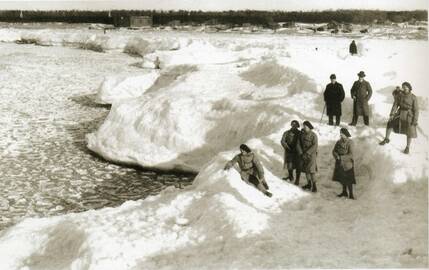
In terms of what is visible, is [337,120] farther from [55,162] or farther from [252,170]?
[55,162]

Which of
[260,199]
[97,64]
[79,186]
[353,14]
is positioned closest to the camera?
[260,199]

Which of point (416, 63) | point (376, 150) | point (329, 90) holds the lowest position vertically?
point (376, 150)

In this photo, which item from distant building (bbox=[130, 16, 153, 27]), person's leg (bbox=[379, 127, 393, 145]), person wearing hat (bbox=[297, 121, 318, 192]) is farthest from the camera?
distant building (bbox=[130, 16, 153, 27])

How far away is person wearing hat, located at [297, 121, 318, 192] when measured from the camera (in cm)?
901

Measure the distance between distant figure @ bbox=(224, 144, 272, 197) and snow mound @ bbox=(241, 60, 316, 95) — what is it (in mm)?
4980

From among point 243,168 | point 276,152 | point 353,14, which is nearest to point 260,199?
point 243,168

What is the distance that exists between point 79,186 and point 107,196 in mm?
920

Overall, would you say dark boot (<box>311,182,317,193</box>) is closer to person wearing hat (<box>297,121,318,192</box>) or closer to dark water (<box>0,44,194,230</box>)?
person wearing hat (<box>297,121,318,192</box>)

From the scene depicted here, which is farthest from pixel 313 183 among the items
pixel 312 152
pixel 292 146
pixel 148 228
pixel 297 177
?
pixel 148 228

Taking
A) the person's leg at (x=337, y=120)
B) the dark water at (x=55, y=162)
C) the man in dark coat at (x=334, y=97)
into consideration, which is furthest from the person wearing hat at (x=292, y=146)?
the dark water at (x=55, y=162)

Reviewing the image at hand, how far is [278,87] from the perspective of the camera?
568 inches

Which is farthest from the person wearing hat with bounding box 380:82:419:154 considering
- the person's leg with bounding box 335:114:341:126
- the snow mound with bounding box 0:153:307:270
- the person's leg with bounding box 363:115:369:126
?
the snow mound with bounding box 0:153:307:270

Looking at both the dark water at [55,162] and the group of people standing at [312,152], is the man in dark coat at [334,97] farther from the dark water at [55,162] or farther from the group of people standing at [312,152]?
the dark water at [55,162]

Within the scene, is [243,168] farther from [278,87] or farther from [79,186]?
[278,87]
